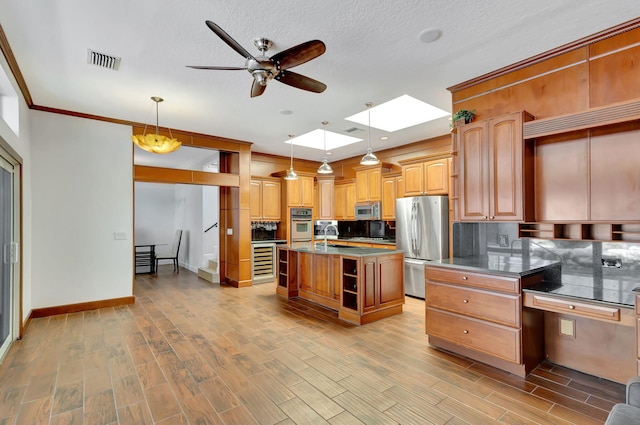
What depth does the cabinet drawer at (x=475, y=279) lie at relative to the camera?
8.51ft

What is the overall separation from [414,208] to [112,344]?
4.73 metres

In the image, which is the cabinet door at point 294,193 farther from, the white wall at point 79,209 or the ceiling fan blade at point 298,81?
the ceiling fan blade at point 298,81

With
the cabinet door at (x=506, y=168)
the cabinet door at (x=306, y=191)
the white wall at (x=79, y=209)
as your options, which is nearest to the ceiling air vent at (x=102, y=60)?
the white wall at (x=79, y=209)

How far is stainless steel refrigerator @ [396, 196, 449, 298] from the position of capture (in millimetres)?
5160

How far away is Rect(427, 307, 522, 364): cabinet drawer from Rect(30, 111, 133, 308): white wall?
15.1ft

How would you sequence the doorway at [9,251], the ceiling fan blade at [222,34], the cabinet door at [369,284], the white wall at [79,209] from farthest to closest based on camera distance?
the white wall at [79,209] < the cabinet door at [369,284] < the doorway at [9,251] < the ceiling fan blade at [222,34]

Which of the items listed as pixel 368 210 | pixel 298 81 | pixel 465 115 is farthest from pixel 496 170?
pixel 368 210

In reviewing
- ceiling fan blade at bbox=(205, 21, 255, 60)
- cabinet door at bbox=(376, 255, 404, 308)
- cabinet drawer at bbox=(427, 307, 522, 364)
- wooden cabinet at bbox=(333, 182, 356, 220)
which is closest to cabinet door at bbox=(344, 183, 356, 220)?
wooden cabinet at bbox=(333, 182, 356, 220)

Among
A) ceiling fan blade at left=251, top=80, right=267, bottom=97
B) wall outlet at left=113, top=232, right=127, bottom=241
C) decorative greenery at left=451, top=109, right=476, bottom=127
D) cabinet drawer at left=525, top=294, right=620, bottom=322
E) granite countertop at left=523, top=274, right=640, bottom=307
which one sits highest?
ceiling fan blade at left=251, top=80, right=267, bottom=97

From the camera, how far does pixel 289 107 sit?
4277mm

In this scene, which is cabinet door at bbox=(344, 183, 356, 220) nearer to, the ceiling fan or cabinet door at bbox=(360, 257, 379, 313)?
cabinet door at bbox=(360, 257, 379, 313)

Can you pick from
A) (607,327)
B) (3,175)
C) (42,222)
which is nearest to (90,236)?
(42,222)

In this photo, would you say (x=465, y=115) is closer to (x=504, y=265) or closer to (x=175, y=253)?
(x=504, y=265)

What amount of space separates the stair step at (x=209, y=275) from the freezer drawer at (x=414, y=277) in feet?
13.0
